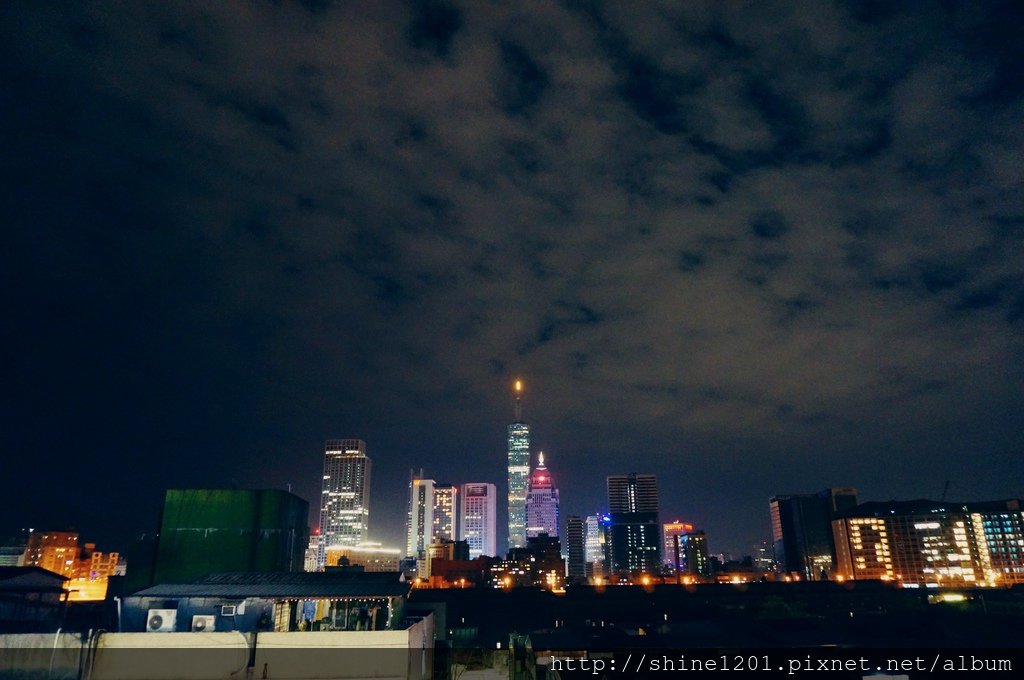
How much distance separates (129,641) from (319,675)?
7773mm

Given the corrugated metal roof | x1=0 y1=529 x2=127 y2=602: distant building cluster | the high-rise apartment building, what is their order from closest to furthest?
the corrugated metal roof → x1=0 y1=529 x2=127 y2=602: distant building cluster → the high-rise apartment building

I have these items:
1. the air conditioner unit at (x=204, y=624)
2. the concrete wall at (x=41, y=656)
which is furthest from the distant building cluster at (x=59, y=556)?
the concrete wall at (x=41, y=656)

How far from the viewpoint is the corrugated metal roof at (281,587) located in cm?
2682

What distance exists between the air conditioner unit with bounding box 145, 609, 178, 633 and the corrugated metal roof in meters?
0.76

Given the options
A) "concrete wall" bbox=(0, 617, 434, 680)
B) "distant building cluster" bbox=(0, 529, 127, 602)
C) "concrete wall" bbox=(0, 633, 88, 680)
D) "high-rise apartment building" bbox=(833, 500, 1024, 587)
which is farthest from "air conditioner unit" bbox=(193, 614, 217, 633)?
"high-rise apartment building" bbox=(833, 500, 1024, 587)

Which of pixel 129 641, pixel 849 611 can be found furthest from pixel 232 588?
pixel 849 611

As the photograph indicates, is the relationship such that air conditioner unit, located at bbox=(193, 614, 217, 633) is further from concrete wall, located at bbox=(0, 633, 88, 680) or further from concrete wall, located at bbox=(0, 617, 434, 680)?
concrete wall, located at bbox=(0, 633, 88, 680)

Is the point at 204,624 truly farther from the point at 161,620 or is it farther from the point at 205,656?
the point at 205,656

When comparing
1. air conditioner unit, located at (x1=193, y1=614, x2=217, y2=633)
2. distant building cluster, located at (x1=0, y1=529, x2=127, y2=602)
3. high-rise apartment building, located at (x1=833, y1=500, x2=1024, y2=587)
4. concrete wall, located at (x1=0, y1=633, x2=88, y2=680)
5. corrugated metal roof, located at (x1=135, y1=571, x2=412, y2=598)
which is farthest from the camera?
high-rise apartment building, located at (x1=833, y1=500, x2=1024, y2=587)

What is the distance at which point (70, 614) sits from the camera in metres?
67.1

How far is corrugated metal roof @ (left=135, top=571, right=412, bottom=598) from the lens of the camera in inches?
1056

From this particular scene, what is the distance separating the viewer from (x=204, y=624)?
25500mm

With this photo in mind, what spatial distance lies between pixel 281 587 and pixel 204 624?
11.9 feet

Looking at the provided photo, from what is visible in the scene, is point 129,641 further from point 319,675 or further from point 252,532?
point 252,532
